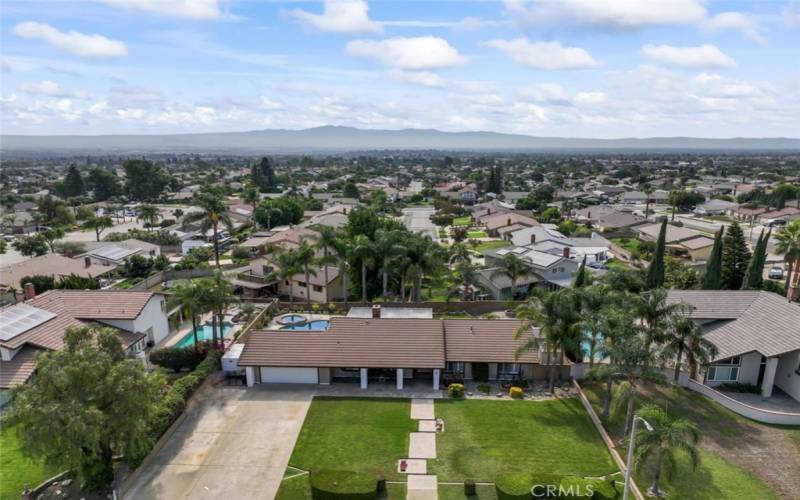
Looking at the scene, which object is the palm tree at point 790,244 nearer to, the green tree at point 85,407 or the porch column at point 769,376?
the porch column at point 769,376

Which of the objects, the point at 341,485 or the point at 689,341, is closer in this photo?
the point at 341,485

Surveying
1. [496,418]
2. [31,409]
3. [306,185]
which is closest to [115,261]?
[31,409]

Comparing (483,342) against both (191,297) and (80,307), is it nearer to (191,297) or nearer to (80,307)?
(191,297)

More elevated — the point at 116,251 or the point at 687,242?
the point at 687,242

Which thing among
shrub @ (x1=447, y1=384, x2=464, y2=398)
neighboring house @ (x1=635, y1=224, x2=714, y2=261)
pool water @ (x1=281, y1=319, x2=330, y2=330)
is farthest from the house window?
neighboring house @ (x1=635, y1=224, x2=714, y2=261)

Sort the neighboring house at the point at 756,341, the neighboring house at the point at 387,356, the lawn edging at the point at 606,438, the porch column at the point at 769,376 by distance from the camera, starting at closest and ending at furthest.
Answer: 1. the lawn edging at the point at 606,438
2. the porch column at the point at 769,376
3. the neighboring house at the point at 756,341
4. the neighboring house at the point at 387,356

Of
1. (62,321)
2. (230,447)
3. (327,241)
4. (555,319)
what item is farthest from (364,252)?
(62,321)

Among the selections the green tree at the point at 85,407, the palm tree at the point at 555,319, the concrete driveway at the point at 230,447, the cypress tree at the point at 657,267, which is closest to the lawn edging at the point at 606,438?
the palm tree at the point at 555,319
